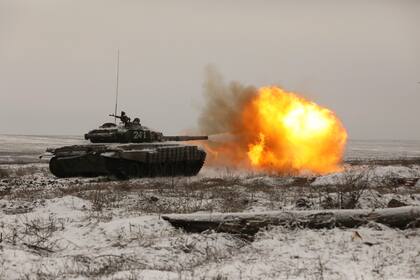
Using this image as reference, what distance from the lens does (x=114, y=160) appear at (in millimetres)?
21859

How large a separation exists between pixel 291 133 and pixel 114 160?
11293 millimetres

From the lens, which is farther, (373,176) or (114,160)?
(114,160)

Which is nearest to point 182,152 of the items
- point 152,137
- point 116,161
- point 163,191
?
point 152,137

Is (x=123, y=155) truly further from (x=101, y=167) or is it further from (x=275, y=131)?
(x=275, y=131)

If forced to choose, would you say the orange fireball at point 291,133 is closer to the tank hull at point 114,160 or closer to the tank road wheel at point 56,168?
the tank hull at point 114,160

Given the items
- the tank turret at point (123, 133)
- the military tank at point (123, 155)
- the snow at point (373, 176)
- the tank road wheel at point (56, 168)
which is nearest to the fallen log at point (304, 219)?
the snow at point (373, 176)

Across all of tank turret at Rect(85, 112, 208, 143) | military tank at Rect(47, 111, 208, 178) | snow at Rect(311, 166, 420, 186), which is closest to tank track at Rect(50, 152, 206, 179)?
military tank at Rect(47, 111, 208, 178)

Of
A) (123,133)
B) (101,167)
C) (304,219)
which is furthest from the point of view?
(123,133)

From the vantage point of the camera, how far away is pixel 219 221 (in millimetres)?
Answer: 8680

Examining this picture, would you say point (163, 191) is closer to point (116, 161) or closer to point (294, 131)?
point (116, 161)

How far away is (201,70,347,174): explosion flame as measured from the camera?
29016 mm

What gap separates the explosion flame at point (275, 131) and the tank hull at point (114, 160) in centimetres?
715

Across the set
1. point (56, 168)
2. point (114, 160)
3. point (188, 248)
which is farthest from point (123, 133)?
point (188, 248)

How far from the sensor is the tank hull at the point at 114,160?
21656mm
